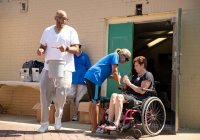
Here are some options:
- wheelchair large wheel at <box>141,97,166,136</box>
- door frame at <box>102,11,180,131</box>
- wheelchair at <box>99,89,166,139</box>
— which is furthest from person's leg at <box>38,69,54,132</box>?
door frame at <box>102,11,180,131</box>

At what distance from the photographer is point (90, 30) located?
19.3ft

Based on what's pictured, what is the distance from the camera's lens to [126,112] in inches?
146

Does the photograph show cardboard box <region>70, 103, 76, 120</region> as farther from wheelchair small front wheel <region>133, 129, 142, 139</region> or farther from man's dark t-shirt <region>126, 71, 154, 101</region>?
wheelchair small front wheel <region>133, 129, 142, 139</region>

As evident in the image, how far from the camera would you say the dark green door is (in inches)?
217

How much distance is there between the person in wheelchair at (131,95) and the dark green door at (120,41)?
129 centimetres

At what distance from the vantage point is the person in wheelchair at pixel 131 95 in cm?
367

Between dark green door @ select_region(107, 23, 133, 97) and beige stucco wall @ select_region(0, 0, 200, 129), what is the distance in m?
0.15

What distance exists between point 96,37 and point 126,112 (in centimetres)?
255

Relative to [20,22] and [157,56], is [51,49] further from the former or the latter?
[157,56]

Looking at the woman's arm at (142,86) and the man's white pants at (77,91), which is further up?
the woman's arm at (142,86)

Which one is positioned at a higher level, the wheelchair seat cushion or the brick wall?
the wheelchair seat cushion

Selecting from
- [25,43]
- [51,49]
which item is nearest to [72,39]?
[51,49]

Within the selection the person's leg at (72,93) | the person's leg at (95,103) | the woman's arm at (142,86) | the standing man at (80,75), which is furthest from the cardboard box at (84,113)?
the woman's arm at (142,86)

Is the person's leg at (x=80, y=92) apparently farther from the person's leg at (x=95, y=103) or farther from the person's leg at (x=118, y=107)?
the person's leg at (x=118, y=107)
